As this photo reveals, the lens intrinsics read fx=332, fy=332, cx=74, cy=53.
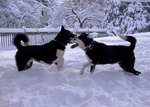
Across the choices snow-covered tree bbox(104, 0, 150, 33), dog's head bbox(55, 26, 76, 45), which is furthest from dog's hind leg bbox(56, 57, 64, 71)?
snow-covered tree bbox(104, 0, 150, 33)

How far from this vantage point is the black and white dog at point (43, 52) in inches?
237

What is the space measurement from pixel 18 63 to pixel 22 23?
61.6 ft

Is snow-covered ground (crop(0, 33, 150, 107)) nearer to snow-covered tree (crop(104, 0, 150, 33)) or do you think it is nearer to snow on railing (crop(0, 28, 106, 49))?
snow on railing (crop(0, 28, 106, 49))

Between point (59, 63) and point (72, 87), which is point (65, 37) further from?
point (72, 87)

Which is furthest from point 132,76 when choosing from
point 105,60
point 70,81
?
point 70,81

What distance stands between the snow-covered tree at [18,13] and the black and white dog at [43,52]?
15.2m

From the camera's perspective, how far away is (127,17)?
20.1 m

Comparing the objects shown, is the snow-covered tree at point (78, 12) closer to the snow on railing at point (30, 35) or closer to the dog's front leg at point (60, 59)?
the snow on railing at point (30, 35)

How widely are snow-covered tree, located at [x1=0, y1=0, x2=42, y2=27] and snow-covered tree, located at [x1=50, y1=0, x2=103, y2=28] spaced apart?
6.14ft

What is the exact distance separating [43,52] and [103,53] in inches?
42.8

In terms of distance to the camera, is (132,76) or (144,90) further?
(132,76)

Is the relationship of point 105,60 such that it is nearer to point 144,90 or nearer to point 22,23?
point 144,90

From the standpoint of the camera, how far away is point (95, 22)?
1126 inches

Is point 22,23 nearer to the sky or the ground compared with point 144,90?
nearer to the ground
